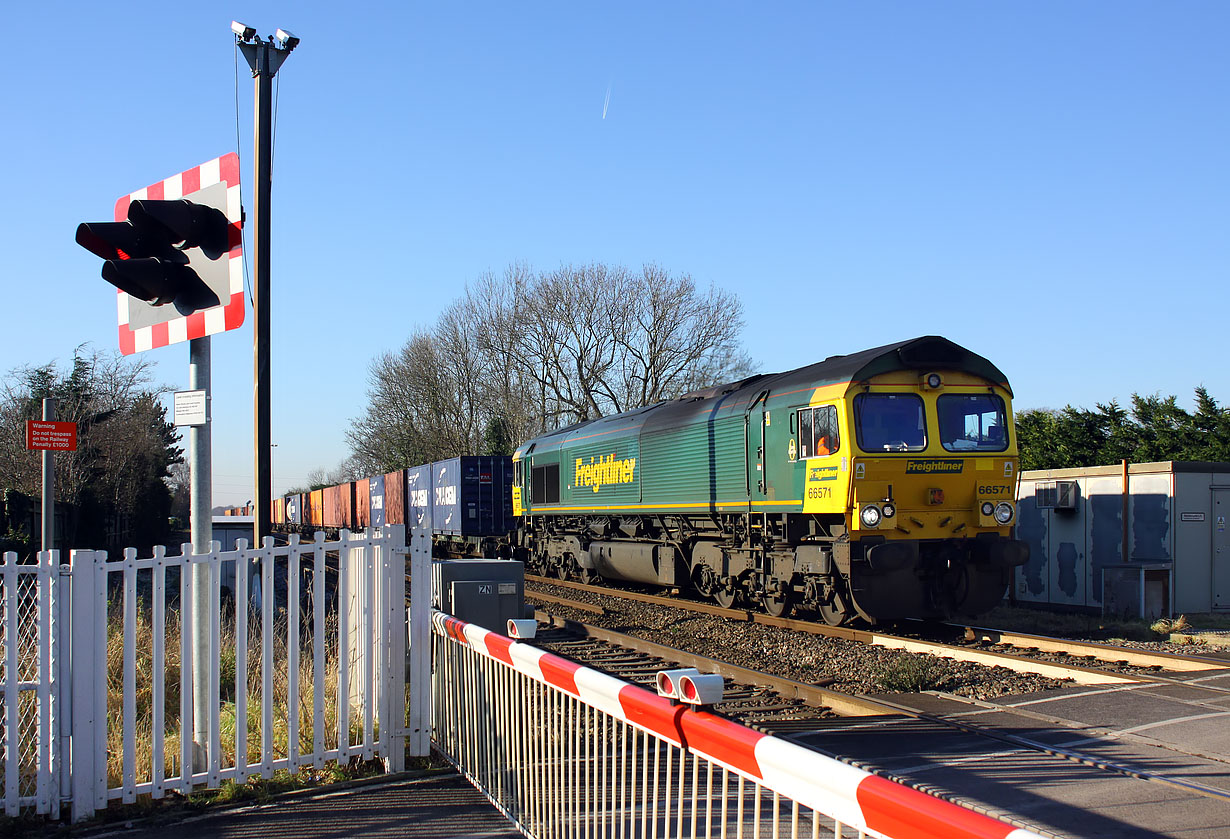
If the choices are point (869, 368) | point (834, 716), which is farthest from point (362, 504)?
point (834, 716)

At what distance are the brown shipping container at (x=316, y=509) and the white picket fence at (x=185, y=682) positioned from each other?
46.6 meters

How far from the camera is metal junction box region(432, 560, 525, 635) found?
27.9ft

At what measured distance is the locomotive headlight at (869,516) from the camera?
11.3 meters

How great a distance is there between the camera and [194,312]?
5.47 m

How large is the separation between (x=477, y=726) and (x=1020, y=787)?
3.07 m

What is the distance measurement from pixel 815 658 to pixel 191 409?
23.5 ft

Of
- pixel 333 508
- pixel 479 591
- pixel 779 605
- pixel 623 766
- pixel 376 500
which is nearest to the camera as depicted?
pixel 623 766

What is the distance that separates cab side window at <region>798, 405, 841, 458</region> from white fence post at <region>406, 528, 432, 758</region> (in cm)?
672

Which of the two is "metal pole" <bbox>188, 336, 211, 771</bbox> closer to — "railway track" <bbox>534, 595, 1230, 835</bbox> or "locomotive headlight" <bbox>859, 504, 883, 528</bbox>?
"railway track" <bbox>534, 595, 1230, 835</bbox>

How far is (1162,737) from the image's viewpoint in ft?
21.7

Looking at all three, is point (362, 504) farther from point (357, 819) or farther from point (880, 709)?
point (357, 819)

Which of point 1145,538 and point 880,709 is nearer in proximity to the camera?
point 880,709

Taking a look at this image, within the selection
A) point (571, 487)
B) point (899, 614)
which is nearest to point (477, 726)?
point (899, 614)

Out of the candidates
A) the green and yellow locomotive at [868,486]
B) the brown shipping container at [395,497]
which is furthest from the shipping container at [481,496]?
the green and yellow locomotive at [868,486]
